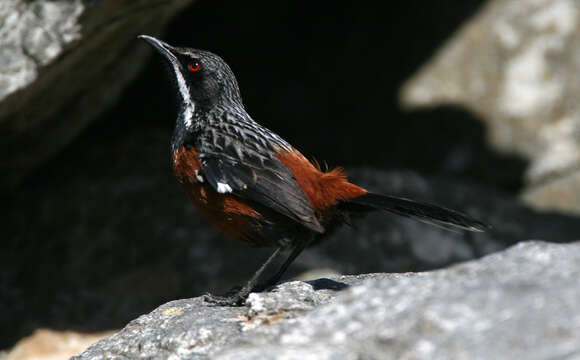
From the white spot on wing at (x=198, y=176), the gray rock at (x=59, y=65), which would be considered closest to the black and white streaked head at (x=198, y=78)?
the white spot on wing at (x=198, y=176)

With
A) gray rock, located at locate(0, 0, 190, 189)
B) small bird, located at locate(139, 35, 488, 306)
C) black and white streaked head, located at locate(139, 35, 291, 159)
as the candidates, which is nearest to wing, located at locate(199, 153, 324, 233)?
small bird, located at locate(139, 35, 488, 306)

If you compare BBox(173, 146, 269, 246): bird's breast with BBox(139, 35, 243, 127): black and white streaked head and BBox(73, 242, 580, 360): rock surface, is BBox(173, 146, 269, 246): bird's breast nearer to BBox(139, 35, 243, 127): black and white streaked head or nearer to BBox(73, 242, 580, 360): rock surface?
BBox(139, 35, 243, 127): black and white streaked head

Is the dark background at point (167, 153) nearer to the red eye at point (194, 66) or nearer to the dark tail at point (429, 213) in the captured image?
the red eye at point (194, 66)

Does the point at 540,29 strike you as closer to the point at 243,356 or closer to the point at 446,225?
the point at 446,225

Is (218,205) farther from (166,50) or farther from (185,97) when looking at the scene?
(166,50)

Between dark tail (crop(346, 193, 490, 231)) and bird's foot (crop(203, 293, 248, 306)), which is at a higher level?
dark tail (crop(346, 193, 490, 231))

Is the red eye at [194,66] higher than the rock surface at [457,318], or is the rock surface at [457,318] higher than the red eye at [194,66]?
the red eye at [194,66]

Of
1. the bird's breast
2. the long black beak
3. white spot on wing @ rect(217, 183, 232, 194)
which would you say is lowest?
the bird's breast
